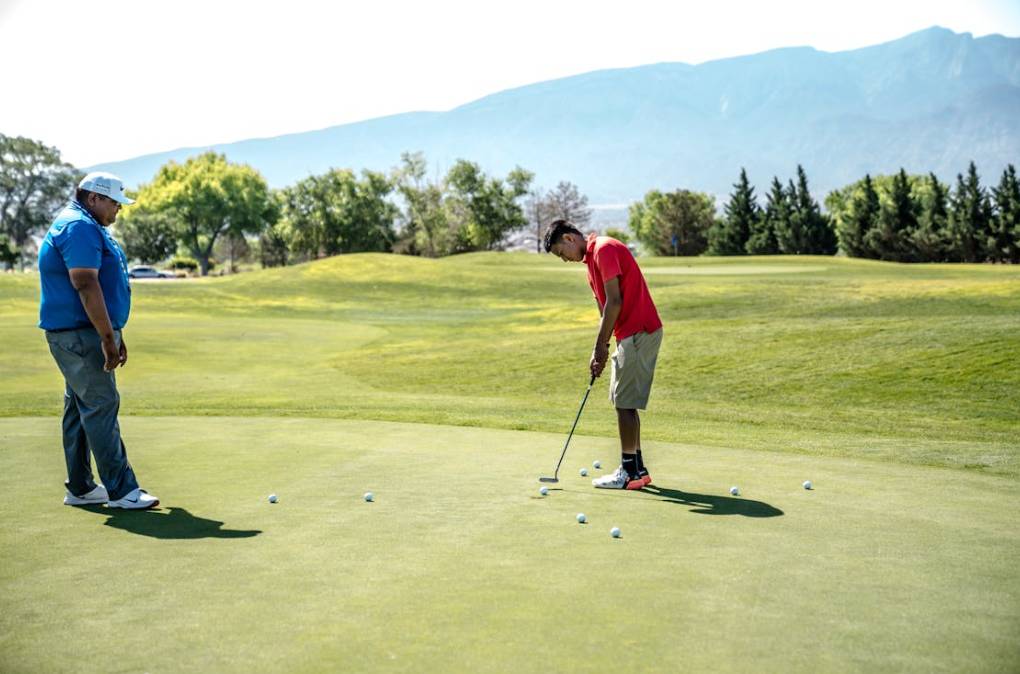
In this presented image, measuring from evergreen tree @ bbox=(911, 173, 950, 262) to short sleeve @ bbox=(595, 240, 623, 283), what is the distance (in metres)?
72.1

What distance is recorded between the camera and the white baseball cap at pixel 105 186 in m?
7.67

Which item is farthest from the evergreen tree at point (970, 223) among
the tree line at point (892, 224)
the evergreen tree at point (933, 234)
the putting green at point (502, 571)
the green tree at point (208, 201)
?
the green tree at point (208, 201)

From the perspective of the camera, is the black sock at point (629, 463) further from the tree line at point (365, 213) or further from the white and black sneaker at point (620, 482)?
the tree line at point (365, 213)

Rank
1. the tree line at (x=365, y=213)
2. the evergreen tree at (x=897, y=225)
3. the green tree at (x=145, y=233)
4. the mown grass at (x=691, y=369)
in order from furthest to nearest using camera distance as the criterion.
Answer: the green tree at (x=145, y=233) < the tree line at (x=365, y=213) < the evergreen tree at (x=897, y=225) < the mown grass at (x=691, y=369)

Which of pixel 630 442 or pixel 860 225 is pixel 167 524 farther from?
pixel 860 225

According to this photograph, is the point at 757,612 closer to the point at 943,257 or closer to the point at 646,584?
the point at 646,584

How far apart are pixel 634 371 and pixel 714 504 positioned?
1571 mm

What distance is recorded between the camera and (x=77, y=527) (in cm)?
666

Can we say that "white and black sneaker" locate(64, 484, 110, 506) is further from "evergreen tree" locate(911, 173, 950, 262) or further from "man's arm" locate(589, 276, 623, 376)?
"evergreen tree" locate(911, 173, 950, 262)

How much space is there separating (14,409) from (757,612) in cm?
1328

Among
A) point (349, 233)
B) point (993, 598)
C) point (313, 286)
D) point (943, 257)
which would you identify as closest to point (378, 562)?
point (993, 598)

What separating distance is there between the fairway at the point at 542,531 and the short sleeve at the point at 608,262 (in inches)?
69.5

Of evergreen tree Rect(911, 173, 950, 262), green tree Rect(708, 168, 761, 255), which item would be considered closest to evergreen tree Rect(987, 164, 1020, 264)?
evergreen tree Rect(911, 173, 950, 262)

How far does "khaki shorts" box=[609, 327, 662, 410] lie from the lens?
8828 millimetres
